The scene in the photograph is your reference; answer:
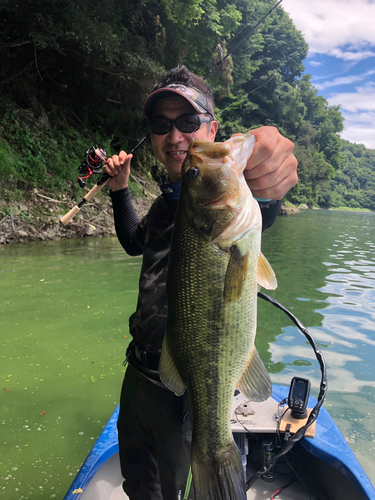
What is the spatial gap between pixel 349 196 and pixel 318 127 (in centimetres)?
4694

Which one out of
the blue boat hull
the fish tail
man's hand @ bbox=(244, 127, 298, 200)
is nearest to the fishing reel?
the blue boat hull

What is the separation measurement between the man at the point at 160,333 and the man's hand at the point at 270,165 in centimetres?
2

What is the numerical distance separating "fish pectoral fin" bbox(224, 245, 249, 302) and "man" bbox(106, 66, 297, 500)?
405 millimetres

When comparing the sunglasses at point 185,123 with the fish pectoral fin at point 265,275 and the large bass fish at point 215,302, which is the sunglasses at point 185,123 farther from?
the fish pectoral fin at point 265,275

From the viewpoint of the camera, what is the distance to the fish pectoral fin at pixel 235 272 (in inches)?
53.3

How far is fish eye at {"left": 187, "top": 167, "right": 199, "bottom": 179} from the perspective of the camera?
4.48 feet

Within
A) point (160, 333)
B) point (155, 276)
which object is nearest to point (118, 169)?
point (155, 276)

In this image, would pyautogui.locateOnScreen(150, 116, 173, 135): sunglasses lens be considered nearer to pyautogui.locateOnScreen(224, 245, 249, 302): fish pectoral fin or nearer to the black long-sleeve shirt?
the black long-sleeve shirt

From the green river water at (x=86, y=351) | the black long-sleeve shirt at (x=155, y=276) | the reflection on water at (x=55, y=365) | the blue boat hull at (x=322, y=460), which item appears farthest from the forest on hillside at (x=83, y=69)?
the blue boat hull at (x=322, y=460)

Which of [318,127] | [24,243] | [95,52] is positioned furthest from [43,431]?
[318,127]

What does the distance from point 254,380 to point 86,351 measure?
4.23m

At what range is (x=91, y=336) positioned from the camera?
571 cm

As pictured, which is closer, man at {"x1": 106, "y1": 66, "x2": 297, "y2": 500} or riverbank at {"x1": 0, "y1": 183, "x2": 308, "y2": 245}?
man at {"x1": 106, "y1": 66, "x2": 297, "y2": 500}

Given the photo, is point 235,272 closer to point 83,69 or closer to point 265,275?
point 265,275
